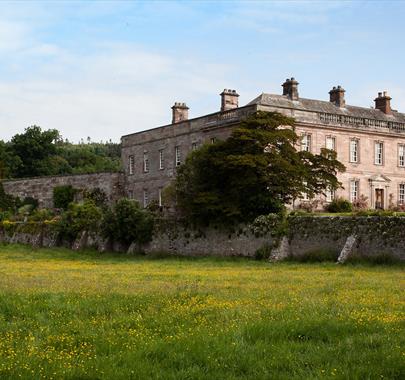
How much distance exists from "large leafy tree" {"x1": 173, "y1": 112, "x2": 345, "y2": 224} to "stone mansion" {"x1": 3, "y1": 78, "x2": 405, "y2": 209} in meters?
6.09

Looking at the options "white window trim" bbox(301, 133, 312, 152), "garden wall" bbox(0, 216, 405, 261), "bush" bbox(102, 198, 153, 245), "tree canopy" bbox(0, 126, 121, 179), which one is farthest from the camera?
"tree canopy" bbox(0, 126, 121, 179)

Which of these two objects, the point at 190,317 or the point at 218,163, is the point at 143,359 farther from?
the point at 218,163

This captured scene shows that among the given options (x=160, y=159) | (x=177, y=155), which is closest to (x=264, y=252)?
(x=177, y=155)

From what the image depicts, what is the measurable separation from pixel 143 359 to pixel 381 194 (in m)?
44.6

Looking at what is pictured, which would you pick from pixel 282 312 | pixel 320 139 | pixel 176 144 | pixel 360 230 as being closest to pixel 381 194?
pixel 320 139

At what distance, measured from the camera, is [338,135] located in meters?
50.8

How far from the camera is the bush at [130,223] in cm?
4481

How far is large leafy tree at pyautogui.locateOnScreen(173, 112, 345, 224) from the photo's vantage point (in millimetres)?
38750

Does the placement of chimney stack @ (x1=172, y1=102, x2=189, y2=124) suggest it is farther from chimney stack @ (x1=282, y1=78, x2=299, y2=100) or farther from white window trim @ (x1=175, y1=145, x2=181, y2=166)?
chimney stack @ (x1=282, y1=78, x2=299, y2=100)

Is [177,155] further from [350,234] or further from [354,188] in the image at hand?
[350,234]

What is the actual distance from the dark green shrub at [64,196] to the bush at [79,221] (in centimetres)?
1358

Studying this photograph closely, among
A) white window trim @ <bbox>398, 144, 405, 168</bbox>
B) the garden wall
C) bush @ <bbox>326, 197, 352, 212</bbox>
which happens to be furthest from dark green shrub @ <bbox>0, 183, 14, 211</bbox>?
white window trim @ <bbox>398, 144, 405, 168</bbox>

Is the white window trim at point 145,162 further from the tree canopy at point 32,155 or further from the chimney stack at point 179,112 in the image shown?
the tree canopy at point 32,155

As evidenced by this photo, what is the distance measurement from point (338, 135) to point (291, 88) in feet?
15.3
